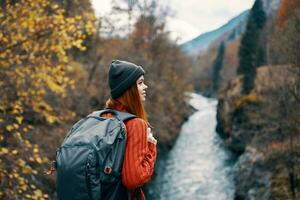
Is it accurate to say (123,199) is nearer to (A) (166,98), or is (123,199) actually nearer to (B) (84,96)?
(B) (84,96)

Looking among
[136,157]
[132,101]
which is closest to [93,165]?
[136,157]

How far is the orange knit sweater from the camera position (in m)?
3.01

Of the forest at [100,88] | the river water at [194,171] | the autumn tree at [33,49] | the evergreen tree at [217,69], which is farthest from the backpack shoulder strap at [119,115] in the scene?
the evergreen tree at [217,69]

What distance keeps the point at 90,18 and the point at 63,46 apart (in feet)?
1.99

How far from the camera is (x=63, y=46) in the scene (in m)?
6.78

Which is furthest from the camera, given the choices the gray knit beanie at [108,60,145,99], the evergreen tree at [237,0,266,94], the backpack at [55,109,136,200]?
the evergreen tree at [237,0,266,94]

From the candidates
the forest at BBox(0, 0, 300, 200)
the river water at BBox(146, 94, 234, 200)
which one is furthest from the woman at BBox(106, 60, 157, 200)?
the river water at BBox(146, 94, 234, 200)

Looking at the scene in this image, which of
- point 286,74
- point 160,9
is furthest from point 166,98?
point 286,74

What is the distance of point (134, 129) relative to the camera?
3113 mm

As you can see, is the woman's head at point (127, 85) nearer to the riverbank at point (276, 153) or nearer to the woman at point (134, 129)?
the woman at point (134, 129)

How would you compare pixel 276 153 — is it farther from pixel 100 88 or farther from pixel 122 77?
pixel 122 77

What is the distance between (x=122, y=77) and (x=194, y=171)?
1016 inches

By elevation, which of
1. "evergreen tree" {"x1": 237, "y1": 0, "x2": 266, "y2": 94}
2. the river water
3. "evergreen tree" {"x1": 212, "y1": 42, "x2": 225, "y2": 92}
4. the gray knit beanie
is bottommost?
"evergreen tree" {"x1": 212, "y1": 42, "x2": 225, "y2": 92}

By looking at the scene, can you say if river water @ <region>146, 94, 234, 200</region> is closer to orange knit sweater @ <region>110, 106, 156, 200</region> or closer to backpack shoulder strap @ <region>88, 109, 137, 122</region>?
backpack shoulder strap @ <region>88, 109, 137, 122</region>
